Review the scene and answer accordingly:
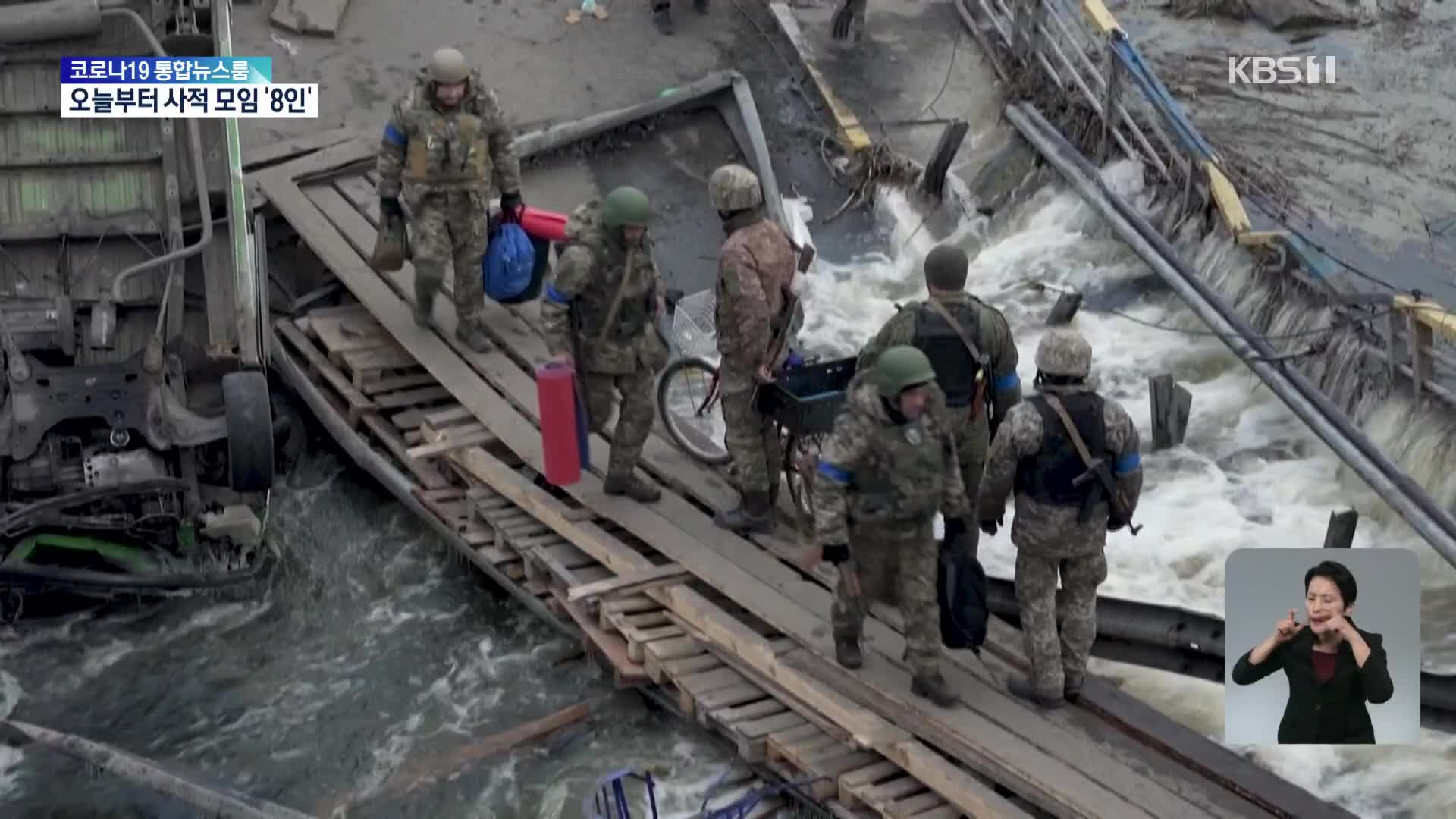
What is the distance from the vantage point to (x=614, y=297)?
9.18 metres

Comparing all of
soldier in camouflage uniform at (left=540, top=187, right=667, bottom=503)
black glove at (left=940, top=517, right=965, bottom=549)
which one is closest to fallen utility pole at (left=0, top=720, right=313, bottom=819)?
soldier in camouflage uniform at (left=540, top=187, right=667, bottom=503)

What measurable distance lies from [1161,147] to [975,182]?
5.02 feet

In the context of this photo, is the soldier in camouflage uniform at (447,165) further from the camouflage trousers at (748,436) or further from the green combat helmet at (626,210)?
the camouflage trousers at (748,436)

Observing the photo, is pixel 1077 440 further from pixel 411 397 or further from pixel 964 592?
pixel 411 397

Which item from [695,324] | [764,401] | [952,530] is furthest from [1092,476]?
[695,324]

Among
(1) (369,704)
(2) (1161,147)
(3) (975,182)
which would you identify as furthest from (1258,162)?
(1) (369,704)

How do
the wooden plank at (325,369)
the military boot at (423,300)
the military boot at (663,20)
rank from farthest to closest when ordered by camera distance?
the military boot at (663,20), the wooden plank at (325,369), the military boot at (423,300)

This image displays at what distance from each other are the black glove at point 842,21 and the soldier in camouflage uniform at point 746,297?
636cm

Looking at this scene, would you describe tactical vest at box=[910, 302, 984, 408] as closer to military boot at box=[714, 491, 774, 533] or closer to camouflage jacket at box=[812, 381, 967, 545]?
camouflage jacket at box=[812, 381, 967, 545]

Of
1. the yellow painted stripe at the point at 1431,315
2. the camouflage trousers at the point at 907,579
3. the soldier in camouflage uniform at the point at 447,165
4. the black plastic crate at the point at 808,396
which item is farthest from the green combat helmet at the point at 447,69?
the yellow painted stripe at the point at 1431,315

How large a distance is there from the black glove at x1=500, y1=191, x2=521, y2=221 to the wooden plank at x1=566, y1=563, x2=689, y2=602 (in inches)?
104

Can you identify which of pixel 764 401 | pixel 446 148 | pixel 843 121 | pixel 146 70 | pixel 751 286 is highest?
pixel 146 70

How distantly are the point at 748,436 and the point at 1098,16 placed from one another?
19.6 ft

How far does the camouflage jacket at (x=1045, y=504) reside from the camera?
7.38 m
